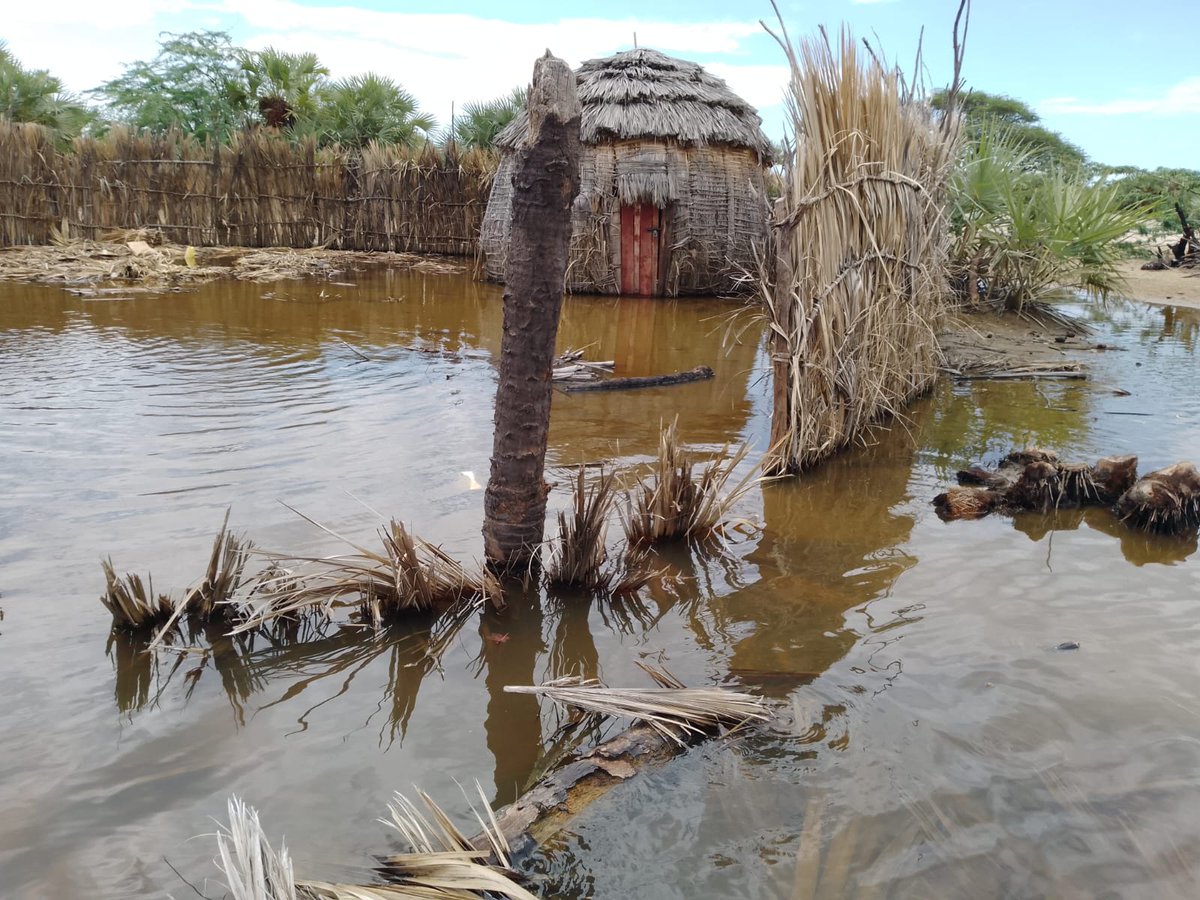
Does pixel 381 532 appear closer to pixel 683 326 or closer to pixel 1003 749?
pixel 1003 749

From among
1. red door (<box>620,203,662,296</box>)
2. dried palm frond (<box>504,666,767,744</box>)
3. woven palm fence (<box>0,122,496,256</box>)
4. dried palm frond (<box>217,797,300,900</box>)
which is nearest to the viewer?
dried palm frond (<box>217,797,300,900</box>)

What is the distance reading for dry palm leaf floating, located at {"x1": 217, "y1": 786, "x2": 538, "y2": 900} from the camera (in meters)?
1.90

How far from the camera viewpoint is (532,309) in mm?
3510

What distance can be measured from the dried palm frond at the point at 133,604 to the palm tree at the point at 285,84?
1975cm

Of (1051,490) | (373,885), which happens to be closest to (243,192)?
(1051,490)

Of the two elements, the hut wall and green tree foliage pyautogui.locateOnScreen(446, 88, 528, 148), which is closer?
the hut wall

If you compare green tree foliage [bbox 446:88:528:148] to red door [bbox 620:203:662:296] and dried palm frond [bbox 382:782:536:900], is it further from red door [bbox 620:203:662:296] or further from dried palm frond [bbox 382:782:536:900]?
dried palm frond [bbox 382:782:536:900]

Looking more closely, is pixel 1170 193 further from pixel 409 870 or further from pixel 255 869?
pixel 255 869

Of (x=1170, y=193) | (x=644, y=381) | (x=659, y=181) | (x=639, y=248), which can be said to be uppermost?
(x=1170, y=193)

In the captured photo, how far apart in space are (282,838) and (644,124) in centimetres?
1107

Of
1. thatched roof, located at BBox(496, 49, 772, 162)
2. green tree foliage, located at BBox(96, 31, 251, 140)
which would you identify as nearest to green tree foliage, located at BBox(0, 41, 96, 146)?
green tree foliage, located at BBox(96, 31, 251, 140)

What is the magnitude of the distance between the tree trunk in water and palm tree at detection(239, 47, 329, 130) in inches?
767

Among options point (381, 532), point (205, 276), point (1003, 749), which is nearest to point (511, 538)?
point (381, 532)

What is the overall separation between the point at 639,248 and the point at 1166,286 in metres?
7.77
